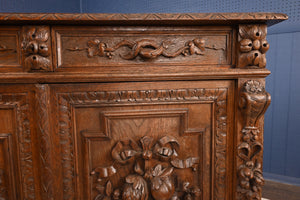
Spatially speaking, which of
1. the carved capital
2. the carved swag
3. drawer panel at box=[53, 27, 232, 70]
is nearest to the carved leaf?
the carved swag

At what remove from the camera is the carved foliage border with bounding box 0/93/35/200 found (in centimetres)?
74

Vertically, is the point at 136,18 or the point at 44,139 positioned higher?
the point at 136,18

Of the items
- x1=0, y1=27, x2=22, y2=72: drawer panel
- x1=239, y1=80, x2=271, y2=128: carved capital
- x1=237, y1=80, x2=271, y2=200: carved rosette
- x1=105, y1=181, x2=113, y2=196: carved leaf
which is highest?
x1=0, y1=27, x2=22, y2=72: drawer panel

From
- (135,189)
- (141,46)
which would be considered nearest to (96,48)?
(141,46)

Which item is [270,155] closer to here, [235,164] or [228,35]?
[235,164]

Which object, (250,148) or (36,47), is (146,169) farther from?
(36,47)

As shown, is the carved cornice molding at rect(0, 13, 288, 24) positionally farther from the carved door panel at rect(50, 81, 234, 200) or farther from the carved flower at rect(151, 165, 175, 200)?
the carved flower at rect(151, 165, 175, 200)

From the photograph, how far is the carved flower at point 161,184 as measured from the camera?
0.78 meters

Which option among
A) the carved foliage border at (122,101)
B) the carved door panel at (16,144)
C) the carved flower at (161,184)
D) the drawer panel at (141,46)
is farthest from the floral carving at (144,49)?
the carved flower at (161,184)

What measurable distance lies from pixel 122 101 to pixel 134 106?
4 cm

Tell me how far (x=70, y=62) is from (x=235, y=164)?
67 centimetres

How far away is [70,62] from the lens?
2.41 feet

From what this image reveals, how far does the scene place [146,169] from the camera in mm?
790

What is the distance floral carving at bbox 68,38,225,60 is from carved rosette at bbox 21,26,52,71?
3.1 inches
